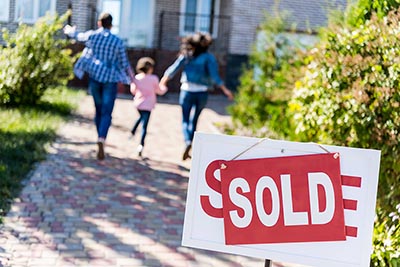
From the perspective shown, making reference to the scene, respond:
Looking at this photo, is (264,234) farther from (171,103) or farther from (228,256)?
(171,103)

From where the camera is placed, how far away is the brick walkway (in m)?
5.60

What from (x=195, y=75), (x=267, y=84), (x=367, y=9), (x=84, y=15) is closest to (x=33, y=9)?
(x=195, y=75)

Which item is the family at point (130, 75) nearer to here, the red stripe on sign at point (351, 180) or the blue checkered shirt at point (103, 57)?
the blue checkered shirt at point (103, 57)

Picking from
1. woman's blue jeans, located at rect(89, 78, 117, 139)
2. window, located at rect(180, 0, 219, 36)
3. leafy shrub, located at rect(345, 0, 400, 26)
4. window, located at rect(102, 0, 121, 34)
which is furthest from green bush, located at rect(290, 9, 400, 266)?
window, located at rect(180, 0, 219, 36)

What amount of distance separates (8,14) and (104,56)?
1.85 metres

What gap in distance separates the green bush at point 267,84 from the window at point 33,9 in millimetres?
3353

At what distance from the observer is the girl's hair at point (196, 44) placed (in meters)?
9.59

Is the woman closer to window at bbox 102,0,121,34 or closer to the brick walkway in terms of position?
the brick walkway

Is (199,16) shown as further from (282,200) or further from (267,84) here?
(282,200)

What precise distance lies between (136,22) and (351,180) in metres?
20.0

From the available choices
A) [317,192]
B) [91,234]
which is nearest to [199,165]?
[317,192]

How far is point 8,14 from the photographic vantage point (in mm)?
7441

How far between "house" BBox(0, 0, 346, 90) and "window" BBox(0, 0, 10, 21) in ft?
43.7

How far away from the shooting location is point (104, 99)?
30.3 feet
